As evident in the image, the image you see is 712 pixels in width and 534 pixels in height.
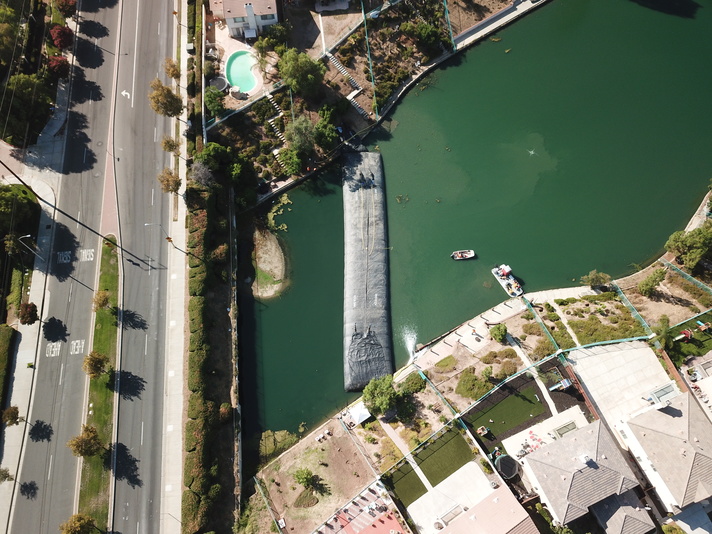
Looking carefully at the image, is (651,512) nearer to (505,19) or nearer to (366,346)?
(366,346)

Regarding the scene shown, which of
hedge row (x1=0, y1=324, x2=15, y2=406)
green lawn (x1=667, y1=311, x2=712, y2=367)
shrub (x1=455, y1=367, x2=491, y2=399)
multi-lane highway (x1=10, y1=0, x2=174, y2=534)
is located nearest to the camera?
multi-lane highway (x1=10, y1=0, x2=174, y2=534)

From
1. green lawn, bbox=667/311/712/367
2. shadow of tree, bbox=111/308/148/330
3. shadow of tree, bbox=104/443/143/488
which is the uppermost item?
shadow of tree, bbox=111/308/148/330

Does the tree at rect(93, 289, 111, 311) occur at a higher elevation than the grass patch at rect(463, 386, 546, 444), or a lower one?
higher

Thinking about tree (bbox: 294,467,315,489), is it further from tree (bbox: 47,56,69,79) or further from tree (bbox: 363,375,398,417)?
tree (bbox: 47,56,69,79)

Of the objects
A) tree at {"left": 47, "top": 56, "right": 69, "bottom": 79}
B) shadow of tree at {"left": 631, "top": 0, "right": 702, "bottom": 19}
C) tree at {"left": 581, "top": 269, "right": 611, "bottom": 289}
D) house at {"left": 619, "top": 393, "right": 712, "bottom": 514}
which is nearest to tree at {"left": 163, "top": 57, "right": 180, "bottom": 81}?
tree at {"left": 47, "top": 56, "right": 69, "bottom": 79}

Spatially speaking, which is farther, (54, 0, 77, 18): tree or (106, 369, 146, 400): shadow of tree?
(54, 0, 77, 18): tree

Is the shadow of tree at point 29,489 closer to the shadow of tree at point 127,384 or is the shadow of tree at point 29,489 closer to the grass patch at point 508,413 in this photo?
the shadow of tree at point 127,384
